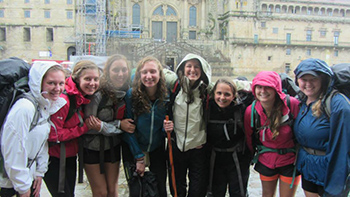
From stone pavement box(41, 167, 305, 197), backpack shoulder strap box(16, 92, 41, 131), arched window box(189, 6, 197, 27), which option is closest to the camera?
backpack shoulder strap box(16, 92, 41, 131)

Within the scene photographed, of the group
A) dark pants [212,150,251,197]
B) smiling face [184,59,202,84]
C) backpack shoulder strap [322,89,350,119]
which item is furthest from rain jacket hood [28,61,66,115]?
backpack shoulder strap [322,89,350,119]

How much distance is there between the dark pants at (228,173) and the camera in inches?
132

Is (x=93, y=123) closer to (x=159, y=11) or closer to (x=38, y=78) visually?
(x=38, y=78)

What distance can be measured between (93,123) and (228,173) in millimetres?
1908

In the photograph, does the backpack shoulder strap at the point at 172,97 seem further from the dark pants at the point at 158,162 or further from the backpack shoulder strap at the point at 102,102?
the backpack shoulder strap at the point at 102,102

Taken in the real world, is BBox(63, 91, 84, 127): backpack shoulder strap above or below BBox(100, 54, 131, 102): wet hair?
below

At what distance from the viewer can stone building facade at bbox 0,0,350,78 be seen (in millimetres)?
32938

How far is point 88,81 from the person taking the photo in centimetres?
312

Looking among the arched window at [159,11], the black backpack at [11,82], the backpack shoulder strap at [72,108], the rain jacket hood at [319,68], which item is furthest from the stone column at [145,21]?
the rain jacket hood at [319,68]

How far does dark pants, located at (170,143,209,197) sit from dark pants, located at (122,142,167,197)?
0.18 m

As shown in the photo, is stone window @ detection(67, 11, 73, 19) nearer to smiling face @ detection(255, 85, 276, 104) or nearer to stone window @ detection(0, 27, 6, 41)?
stone window @ detection(0, 27, 6, 41)

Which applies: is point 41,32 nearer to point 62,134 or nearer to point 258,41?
point 258,41

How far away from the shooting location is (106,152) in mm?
3336

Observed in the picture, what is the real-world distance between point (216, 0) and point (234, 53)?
29.9ft
